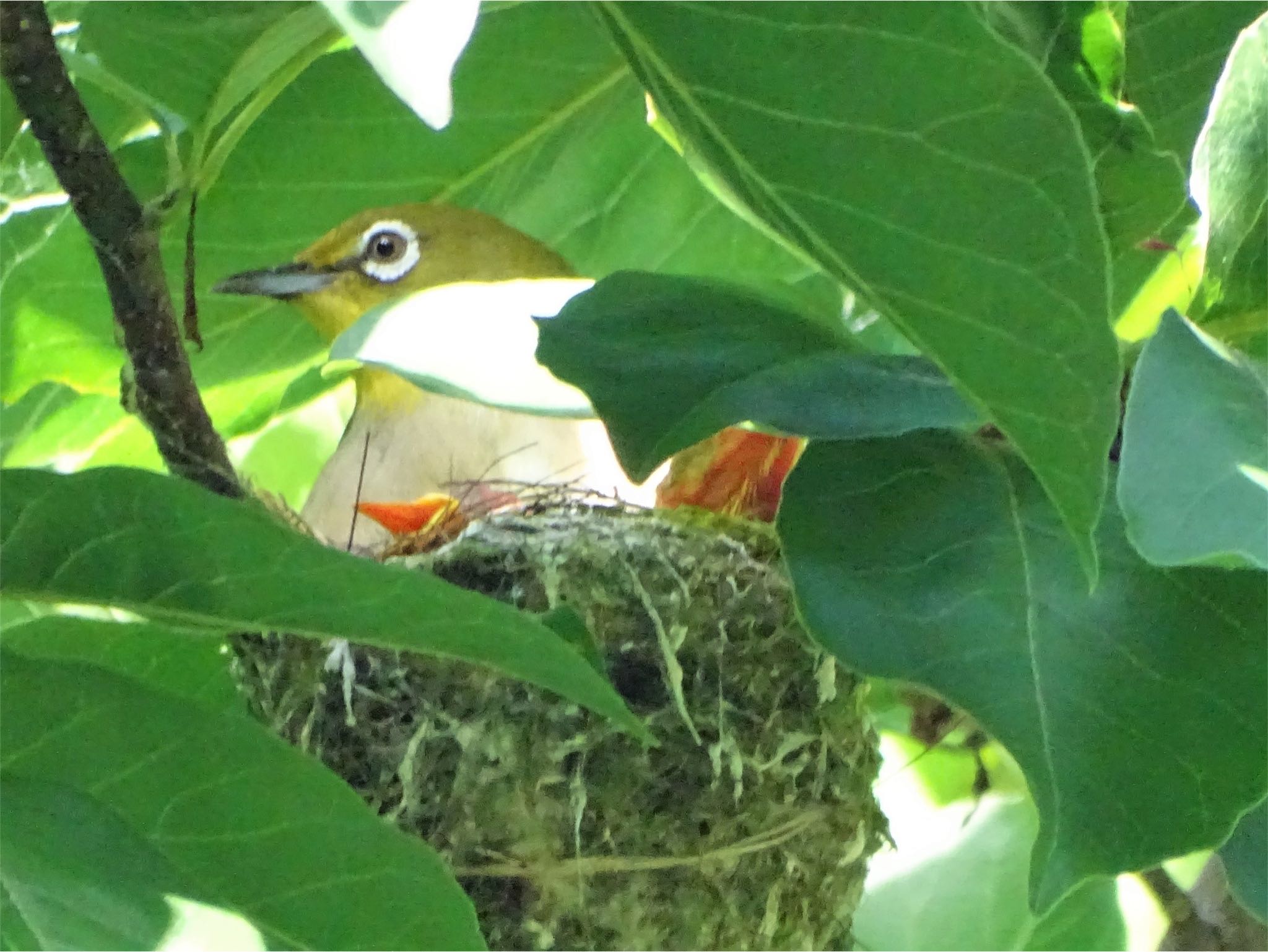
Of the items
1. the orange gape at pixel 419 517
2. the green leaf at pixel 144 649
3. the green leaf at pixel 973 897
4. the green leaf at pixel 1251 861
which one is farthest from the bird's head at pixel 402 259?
the green leaf at pixel 1251 861

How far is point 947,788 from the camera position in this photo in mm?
1387

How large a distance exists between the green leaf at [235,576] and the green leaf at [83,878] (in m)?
0.09

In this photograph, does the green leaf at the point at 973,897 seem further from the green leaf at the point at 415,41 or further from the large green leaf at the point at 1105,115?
the green leaf at the point at 415,41

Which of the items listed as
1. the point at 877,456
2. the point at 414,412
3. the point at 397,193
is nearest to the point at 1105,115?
the point at 877,456

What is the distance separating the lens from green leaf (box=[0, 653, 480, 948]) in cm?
64

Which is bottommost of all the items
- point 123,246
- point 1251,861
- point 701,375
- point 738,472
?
point 1251,861

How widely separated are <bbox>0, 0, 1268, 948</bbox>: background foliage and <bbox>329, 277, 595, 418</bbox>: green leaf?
21mm

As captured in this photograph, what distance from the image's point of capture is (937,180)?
1.77 feet

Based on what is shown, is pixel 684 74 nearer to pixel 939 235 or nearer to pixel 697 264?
pixel 939 235

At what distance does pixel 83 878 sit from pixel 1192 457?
0.47 meters

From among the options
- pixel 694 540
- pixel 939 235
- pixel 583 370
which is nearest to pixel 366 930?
pixel 583 370

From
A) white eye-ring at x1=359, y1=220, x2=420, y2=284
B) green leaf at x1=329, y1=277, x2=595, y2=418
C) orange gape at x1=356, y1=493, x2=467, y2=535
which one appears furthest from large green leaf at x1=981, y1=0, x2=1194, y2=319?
white eye-ring at x1=359, y1=220, x2=420, y2=284

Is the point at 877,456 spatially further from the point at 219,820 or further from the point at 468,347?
the point at 219,820

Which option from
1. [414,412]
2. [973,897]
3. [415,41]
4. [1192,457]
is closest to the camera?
[415,41]
